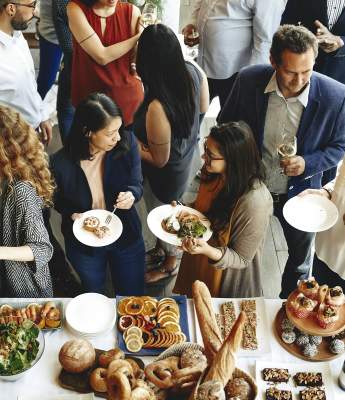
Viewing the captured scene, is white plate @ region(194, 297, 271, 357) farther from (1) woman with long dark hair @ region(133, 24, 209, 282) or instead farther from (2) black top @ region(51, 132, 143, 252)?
(1) woman with long dark hair @ region(133, 24, 209, 282)

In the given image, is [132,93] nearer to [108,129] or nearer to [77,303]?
[108,129]

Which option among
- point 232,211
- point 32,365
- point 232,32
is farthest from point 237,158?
point 232,32

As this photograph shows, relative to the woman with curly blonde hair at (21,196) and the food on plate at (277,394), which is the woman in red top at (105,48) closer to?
the woman with curly blonde hair at (21,196)

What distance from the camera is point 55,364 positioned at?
2047 mm

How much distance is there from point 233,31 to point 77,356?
2.41 m

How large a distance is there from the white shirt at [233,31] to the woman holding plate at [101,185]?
1300mm

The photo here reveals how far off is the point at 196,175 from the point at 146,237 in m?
0.72

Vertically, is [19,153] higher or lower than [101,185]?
higher

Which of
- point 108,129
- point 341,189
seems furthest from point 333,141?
point 108,129

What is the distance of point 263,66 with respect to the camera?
9.11ft

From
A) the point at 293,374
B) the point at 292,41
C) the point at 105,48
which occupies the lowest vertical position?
the point at 293,374

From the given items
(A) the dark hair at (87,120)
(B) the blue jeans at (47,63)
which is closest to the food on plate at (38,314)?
(A) the dark hair at (87,120)

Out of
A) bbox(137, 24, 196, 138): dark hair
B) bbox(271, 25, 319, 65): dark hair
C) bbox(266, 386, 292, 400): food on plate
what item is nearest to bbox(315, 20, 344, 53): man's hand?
bbox(271, 25, 319, 65): dark hair

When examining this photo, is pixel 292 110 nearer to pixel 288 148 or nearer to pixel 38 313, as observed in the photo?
pixel 288 148
